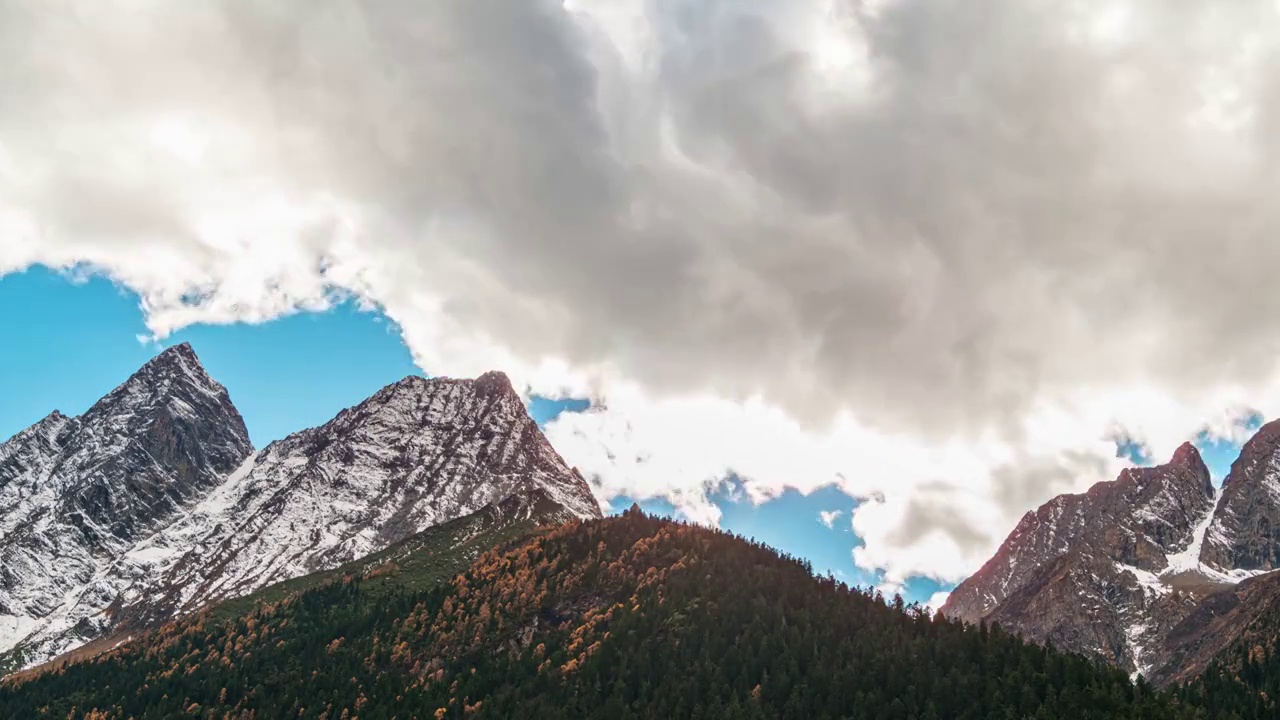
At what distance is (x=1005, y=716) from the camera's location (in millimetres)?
197500

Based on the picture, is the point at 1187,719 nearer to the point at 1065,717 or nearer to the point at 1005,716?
the point at 1065,717

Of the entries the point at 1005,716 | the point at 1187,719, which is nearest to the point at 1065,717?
the point at 1005,716

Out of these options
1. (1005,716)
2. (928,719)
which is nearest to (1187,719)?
(1005,716)

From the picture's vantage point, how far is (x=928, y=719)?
656ft

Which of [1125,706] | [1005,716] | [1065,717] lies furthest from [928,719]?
[1125,706]

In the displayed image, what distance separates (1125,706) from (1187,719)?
14.5 metres

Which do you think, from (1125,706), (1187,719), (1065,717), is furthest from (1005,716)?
(1187,719)

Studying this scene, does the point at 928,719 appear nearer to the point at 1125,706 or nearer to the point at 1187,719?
the point at 1125,706

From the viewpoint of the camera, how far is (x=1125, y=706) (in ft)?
651

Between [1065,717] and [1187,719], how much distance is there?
1085 inches

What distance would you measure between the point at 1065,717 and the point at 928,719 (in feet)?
93.3

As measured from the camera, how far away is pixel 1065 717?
19725cm

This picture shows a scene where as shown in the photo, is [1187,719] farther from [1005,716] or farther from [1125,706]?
[1005,716]

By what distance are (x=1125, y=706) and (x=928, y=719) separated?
41.8 metres
